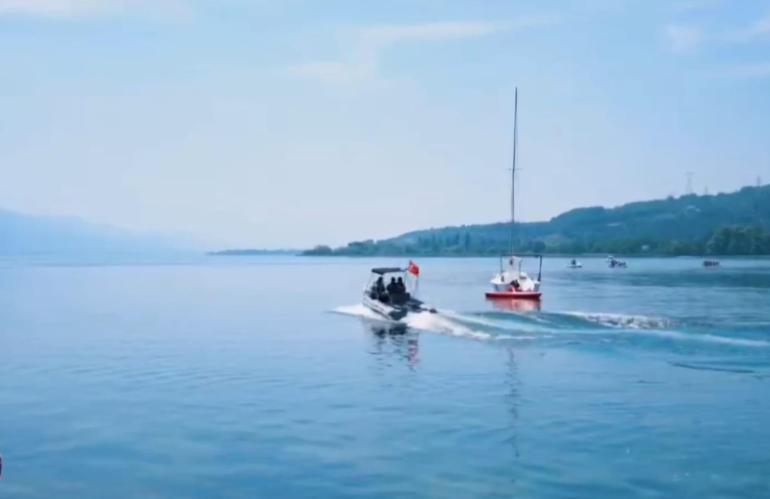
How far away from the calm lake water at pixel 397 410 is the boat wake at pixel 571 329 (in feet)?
0.56

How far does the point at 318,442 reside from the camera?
19.6 m

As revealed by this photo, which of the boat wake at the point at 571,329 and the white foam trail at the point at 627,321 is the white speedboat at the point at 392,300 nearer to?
the boat wake at the point at 571,329

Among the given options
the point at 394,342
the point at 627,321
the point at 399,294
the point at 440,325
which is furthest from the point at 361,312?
the point at 627,321

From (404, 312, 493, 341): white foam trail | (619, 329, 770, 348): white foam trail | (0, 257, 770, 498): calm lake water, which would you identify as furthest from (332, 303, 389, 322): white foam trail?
(619, 329, 770, 348): white foam trail

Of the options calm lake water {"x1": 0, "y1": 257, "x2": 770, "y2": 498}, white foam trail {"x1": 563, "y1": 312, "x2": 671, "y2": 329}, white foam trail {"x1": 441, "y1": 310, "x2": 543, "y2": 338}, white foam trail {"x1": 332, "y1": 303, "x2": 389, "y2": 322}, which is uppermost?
white foam trail {"x1": 563, "y1": 312, "x2": 671, "y2": 329}

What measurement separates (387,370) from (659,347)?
11.1 meters

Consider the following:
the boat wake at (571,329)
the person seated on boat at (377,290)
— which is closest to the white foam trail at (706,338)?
the boat wake at (571,329)

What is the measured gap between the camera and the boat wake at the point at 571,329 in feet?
119

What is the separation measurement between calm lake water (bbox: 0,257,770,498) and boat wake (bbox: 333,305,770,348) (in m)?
0.17

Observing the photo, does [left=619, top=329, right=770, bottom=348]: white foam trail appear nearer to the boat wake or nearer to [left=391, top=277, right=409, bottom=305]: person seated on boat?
the boat wake

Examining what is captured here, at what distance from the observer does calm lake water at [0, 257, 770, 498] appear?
1675cm

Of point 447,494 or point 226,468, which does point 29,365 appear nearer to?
point 226,468

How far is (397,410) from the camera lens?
23.4m

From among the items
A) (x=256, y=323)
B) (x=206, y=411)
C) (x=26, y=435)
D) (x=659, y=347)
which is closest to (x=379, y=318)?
(x=256, y=323)
